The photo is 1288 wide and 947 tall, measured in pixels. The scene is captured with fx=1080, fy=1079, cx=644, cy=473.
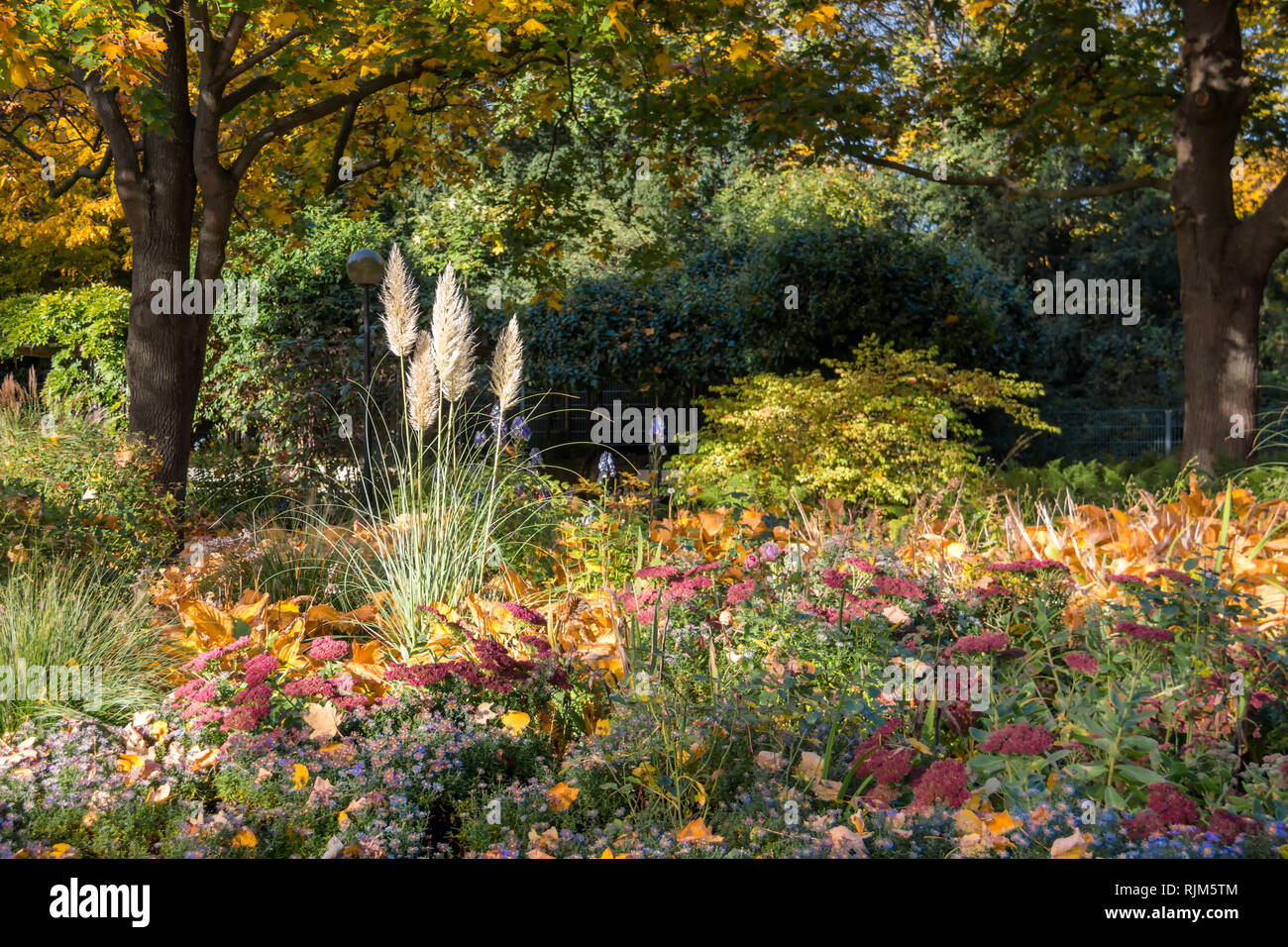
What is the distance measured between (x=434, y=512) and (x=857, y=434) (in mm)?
4954

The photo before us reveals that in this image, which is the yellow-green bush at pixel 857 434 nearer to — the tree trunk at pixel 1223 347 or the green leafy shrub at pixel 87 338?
the tree trunk at pixel 1223 347

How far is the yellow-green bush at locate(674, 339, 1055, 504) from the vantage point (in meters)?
8.53

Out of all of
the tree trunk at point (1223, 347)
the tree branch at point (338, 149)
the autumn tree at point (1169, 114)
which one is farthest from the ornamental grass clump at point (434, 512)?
the tree trunk at point (1223, 347)

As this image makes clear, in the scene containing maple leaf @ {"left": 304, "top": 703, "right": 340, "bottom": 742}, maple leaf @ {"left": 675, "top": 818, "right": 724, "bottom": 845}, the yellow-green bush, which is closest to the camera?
maple leaf @ {"left": 675, "top": 818, "right": 724, "bottom": 845}

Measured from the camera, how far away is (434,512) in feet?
14.5

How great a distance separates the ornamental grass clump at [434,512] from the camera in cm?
420

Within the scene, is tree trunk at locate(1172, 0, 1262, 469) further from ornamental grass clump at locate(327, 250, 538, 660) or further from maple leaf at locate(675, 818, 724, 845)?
maple leaf at locate(675, 818, 724, 845)

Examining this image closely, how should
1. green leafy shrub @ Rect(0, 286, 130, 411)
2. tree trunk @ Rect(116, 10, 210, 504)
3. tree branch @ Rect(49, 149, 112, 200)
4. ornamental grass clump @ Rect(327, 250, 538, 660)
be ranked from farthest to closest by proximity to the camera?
green leafy shrub @ Rect(0, 286, 130, 411), tree branch @ Rect(49, 149, 112, 200), tree trunk @ Rect(116, 10, 210, 504), ornamental grass clump @ Rect(327, 250, 538, 660)

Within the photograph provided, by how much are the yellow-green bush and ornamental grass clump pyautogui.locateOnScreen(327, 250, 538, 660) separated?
369 cm

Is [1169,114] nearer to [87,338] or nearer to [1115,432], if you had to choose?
[1115,432]

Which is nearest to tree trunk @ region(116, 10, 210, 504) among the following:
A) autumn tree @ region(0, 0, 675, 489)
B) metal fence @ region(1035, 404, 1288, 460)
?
autumn tree @ region(0, 0, 675, 489)
